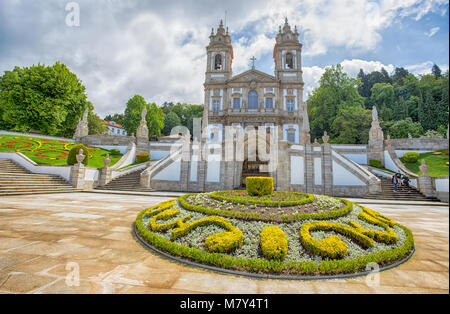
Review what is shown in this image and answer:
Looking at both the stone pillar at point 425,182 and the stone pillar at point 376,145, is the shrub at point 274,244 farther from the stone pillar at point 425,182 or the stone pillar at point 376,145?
the stone pillar at point 376,145

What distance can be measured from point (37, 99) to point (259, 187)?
3804 centimetres

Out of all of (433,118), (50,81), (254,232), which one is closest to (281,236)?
(254,232)

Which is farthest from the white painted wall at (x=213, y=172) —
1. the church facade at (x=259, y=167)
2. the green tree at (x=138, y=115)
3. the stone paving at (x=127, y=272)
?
the green tree at (x=138, y=115)

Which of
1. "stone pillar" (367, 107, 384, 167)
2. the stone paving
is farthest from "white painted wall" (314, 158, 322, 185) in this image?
the stone paving

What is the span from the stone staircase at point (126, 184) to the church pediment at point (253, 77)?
24.0 metres

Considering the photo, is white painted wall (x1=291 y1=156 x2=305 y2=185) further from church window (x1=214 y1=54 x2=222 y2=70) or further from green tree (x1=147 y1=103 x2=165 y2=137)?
green tree (x1=147 y1=103 x2=165 y2=137)

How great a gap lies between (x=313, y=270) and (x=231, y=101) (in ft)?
112

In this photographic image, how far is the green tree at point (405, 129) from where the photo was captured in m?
33.9

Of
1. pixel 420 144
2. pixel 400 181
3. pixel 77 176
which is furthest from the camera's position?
pixel 420 144

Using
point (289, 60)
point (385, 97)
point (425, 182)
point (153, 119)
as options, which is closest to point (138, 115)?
point (153, 119)

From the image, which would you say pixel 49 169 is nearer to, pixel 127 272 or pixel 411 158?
pixel 127 272

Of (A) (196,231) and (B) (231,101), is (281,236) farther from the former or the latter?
(B) (231,101)

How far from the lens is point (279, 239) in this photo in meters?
3.84
